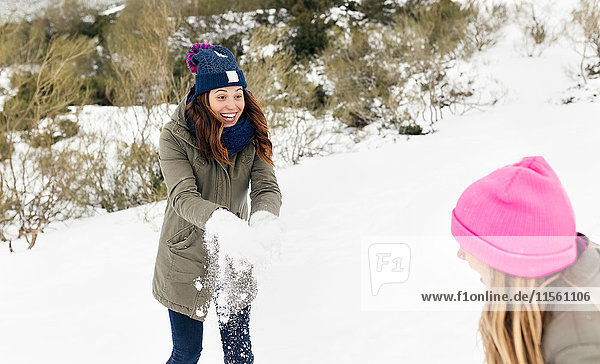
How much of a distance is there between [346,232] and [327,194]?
4.18 ft

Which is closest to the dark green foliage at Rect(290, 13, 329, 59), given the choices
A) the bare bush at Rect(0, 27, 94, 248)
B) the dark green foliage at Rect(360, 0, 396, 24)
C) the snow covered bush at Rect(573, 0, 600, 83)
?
the dark green foliage at Rect(360, 0, 396, 24)

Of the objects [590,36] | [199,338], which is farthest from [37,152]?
[590,36]

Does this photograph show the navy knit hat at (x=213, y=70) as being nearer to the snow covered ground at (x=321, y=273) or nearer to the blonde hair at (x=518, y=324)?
the snow covered ground at (x=321, y=273)

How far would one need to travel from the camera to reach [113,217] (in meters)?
6.17

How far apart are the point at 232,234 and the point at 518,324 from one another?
0.82m

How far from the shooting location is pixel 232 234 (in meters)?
1.32

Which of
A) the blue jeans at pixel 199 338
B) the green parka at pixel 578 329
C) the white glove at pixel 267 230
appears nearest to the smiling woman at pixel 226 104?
the white glove at pixel 267 230

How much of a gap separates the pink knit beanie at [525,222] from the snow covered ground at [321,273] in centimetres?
138

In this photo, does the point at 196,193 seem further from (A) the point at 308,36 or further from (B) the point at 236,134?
(A) the point at 308,36

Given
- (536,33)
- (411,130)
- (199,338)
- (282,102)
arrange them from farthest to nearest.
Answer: (536,33) → (411,130) → (282,102) → (199,338)

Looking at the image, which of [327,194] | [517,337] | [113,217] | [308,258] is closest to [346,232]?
[308,258]

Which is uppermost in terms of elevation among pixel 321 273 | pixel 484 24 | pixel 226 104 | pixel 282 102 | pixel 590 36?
pixel 484 24

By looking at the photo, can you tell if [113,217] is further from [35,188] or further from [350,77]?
[350,77]

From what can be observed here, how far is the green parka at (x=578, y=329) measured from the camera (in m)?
0.75
